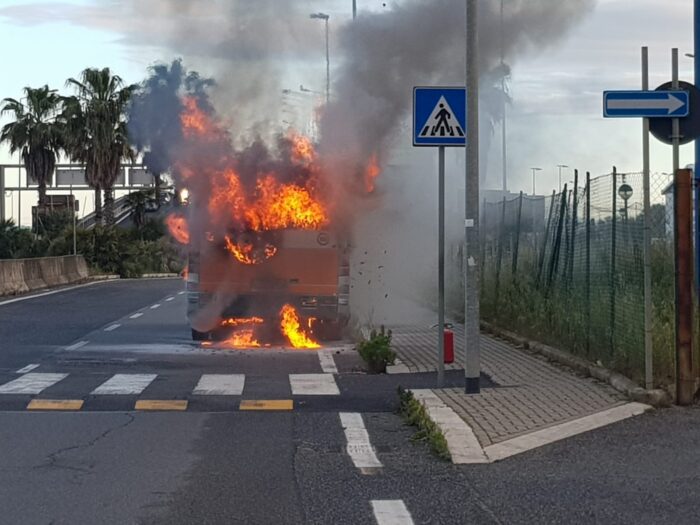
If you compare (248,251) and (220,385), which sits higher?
(248,251)

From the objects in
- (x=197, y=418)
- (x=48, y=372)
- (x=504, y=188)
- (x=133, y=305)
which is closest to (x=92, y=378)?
(x=48, y=372)

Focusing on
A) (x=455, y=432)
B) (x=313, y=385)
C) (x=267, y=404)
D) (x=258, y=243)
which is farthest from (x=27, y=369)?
(x=455, y=432)

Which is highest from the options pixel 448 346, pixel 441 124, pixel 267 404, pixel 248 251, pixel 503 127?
pixel 503 127

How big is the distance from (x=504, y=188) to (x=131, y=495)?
25944mm

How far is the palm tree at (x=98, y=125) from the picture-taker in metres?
55.3

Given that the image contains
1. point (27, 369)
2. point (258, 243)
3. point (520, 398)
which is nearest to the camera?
point (520, 398)

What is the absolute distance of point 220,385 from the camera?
1219 cm

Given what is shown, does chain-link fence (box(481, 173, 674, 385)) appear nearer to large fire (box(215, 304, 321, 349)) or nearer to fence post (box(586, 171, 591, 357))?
fence post (box(586, 171, 591, 357))

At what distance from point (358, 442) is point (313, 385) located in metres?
3.47

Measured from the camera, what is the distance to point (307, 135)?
18656 millimetres

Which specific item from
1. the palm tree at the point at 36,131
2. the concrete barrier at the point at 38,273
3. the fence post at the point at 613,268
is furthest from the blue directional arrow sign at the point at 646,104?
the palm tree at the point at 36,131

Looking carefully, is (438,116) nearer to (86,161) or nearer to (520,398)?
(520,398)

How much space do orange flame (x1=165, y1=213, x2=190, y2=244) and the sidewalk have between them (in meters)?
5.39

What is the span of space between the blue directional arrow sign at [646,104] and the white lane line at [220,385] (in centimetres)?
498
